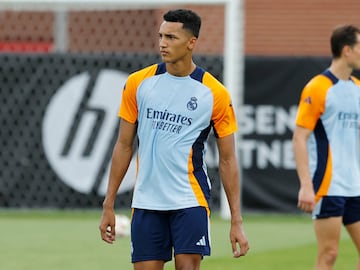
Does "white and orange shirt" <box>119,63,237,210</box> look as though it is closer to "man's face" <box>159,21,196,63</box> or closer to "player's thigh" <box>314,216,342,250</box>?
"man's face" <box>159,21,196,63</box>

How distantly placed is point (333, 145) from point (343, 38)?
837 mm

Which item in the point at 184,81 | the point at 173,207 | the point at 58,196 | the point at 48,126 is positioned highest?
the point at 184,81

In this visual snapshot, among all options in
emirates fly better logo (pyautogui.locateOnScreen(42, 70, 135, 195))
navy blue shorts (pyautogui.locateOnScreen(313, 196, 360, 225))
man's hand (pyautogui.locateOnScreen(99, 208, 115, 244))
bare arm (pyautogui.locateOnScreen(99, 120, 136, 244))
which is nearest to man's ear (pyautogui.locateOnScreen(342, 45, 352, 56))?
navy blue shorts (pyautogui.locateOnScreen(313, 196, 360, 225))

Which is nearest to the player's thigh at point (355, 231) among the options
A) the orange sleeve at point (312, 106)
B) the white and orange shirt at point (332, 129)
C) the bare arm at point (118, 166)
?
the white and orange shirt at point (332, 129)

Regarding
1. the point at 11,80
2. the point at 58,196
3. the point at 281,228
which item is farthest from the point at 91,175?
the point at 281,228

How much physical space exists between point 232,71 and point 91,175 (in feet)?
8.53

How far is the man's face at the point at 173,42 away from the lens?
6891mm

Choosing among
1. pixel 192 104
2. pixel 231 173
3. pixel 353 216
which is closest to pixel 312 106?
pixel 353 216

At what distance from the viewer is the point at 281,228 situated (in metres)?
14.3

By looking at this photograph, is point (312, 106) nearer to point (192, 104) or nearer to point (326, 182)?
point (326, 182)

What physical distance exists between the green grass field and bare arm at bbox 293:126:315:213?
2467 millimetres

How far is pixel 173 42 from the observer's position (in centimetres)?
691

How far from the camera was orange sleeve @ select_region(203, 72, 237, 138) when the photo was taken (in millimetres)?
7023

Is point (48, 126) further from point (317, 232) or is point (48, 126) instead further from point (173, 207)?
point (173, 207)
